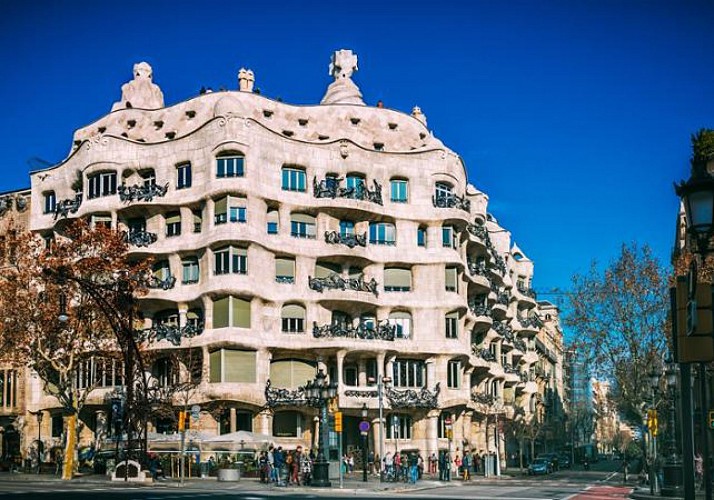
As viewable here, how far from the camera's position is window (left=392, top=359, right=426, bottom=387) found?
66.9 m

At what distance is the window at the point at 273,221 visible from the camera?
64.2 m

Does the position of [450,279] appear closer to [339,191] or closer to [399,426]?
[339,191]

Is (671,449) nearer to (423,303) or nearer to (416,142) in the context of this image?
(423,303)

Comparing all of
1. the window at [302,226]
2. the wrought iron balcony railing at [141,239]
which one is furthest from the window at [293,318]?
the wrought iron balcony railing at [141,239]

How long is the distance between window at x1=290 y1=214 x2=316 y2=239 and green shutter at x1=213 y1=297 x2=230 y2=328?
6829mm

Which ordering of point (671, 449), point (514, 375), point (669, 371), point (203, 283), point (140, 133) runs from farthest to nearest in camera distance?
point (514, 375) → point (140, 133) → point (203, 283) → point (671, 449) → point (669, 371)

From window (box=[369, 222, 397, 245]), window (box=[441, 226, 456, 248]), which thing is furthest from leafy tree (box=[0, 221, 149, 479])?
window (box=[441, 226, 456, 248])

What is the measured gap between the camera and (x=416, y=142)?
74312 millimetres

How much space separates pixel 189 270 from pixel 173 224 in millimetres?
3634

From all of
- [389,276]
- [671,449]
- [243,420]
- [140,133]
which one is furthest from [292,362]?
[671,449]

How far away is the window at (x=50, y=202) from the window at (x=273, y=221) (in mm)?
16771

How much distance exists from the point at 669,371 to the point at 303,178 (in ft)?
115

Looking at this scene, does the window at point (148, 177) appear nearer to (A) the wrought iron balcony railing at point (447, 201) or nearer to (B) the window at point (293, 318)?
(B) the window at point (293, 318)

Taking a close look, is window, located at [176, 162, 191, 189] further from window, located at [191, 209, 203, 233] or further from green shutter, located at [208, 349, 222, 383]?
green shutter, located at [208, 349, 222, 383]
